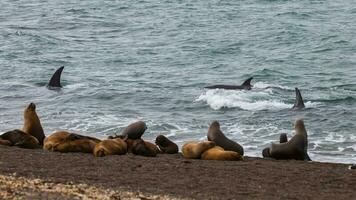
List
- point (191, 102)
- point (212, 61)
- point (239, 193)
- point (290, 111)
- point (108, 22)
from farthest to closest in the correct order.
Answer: point (108, 22), point (212, 61), point (191, 102), point (290, 111), point (239, 193)

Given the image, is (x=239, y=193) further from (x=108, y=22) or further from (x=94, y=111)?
(x=108, y=22)

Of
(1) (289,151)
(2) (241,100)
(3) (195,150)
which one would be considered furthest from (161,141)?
(2) (241,100)

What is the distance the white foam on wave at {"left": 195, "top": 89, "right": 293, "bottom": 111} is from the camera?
72.1ft

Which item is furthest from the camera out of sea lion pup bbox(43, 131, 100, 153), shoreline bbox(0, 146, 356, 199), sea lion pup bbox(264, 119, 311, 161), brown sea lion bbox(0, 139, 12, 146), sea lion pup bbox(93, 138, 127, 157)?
sea lion pup bbox(264, 119, 311, 161)

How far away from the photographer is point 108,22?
43.4 meters

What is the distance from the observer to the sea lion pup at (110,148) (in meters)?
13.0

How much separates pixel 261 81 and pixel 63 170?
1639 centimetres

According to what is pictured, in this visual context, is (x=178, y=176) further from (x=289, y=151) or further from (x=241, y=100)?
(x=241, y=100)

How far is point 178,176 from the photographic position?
37.9 feet

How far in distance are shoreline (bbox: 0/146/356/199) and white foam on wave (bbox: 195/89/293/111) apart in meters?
A: 8.38

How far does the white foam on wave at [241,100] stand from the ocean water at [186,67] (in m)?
0.03

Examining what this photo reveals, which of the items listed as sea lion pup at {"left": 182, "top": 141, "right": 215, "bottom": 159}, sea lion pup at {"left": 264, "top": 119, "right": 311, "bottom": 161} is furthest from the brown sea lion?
sea lion pup at {"left": 264, "top": 119, "right": 311, "bottom": 161}

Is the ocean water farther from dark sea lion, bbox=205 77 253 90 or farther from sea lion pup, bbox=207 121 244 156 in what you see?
sea lion pup, bbox=207 121 244 156

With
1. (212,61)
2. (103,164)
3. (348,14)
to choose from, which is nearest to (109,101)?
(212,61)
